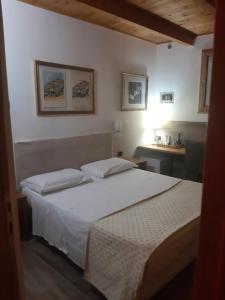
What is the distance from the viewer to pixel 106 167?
9.98 feet

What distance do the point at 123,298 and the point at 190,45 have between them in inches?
145

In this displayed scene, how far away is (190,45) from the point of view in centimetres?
382

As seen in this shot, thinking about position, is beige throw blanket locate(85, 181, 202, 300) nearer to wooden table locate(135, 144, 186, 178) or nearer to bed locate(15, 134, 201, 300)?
bed locate(15, 134, 201, 300)

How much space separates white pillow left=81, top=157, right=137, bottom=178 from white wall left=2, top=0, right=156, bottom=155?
1.69 feet

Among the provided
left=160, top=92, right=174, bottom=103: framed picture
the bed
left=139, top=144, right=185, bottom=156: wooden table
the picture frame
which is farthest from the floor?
left=160, top=92, right=174, bottom=103: framed picture

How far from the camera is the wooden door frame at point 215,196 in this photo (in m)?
0.49

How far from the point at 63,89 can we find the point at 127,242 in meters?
2.10

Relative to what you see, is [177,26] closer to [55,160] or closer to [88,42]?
[88,42]

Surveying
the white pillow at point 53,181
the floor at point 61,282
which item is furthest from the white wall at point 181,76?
the floor at point 61,282

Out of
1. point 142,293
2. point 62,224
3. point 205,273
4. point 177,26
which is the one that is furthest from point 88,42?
point 205,273

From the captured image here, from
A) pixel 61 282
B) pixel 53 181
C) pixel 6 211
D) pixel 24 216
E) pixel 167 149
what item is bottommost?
pixel 61 282

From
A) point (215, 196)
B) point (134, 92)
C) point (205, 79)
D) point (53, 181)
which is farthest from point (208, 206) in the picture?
point (205, 79)

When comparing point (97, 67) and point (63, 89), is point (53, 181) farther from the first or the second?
point (97, 67)

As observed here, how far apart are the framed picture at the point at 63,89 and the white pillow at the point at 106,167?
0.75m
